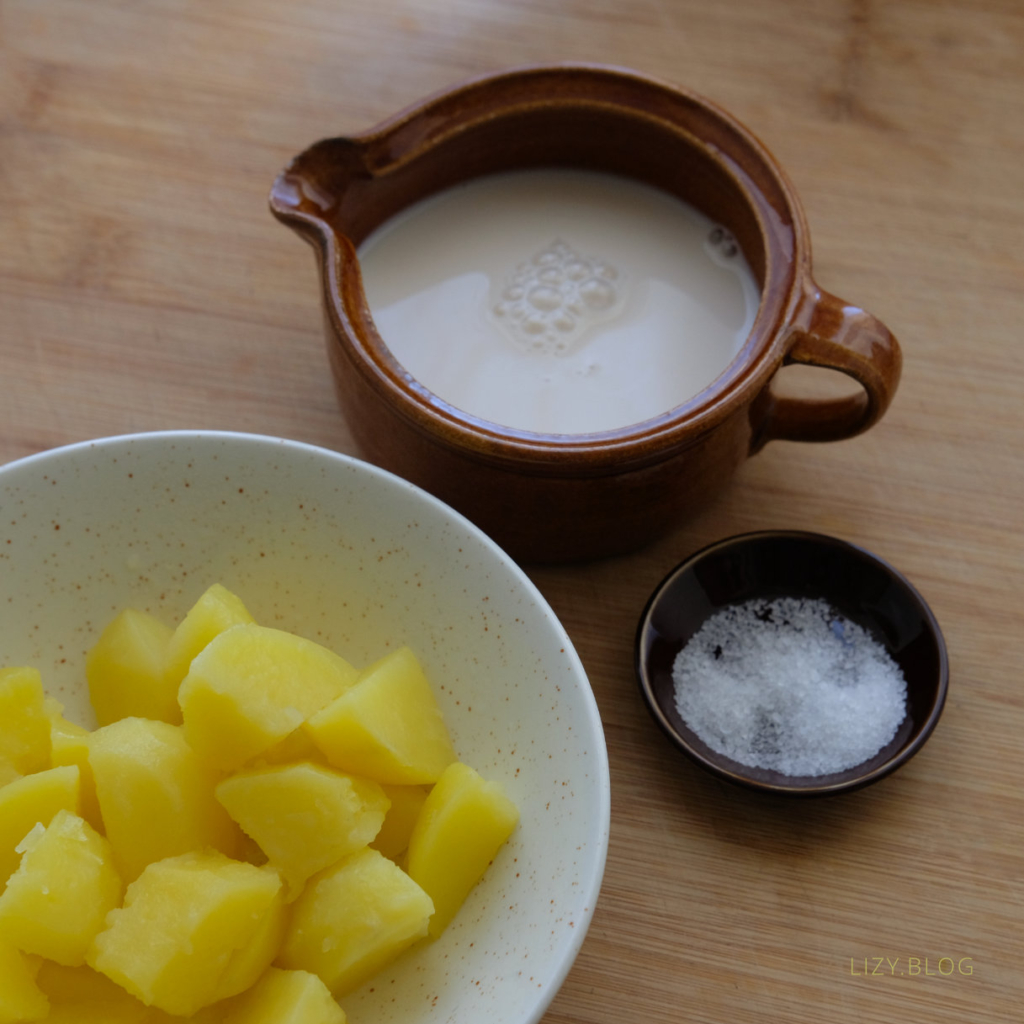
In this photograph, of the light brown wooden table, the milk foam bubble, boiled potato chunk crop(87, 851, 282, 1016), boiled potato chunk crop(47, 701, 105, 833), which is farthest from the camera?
the milk foam bubble

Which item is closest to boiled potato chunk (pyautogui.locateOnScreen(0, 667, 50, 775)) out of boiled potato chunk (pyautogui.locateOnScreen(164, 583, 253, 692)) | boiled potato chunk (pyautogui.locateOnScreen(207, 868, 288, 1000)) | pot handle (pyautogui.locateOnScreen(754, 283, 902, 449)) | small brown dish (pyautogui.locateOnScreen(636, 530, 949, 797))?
boiled potato chunk (pyautogui.locateOnScreen(164, 583, 253, 692))

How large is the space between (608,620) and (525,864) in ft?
1.05

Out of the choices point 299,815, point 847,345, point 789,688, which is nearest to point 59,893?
point 299,815

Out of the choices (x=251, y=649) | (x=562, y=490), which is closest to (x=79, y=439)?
(x=251, y=649)

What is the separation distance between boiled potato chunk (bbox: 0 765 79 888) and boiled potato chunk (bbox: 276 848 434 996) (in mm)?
210

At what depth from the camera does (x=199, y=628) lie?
95cm

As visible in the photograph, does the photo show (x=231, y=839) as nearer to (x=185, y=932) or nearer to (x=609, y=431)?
(x=185, y=932)

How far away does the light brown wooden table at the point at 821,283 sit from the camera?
102 centimetres

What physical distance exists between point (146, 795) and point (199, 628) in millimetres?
149

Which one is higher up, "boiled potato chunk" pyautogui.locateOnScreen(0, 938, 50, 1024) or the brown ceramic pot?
the brown ceramic pot

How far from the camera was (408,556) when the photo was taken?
1.03 metres

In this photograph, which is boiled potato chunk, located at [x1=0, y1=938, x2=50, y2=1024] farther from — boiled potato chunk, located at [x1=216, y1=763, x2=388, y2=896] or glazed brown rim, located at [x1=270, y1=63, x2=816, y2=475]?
glazed brown rim, located at [x1=270, y1=63, x2=816, y2=475]

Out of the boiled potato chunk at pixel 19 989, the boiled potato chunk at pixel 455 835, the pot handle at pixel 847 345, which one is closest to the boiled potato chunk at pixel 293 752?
the boiled potato chunk at pixel 455 835

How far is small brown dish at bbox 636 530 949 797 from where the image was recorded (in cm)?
105
